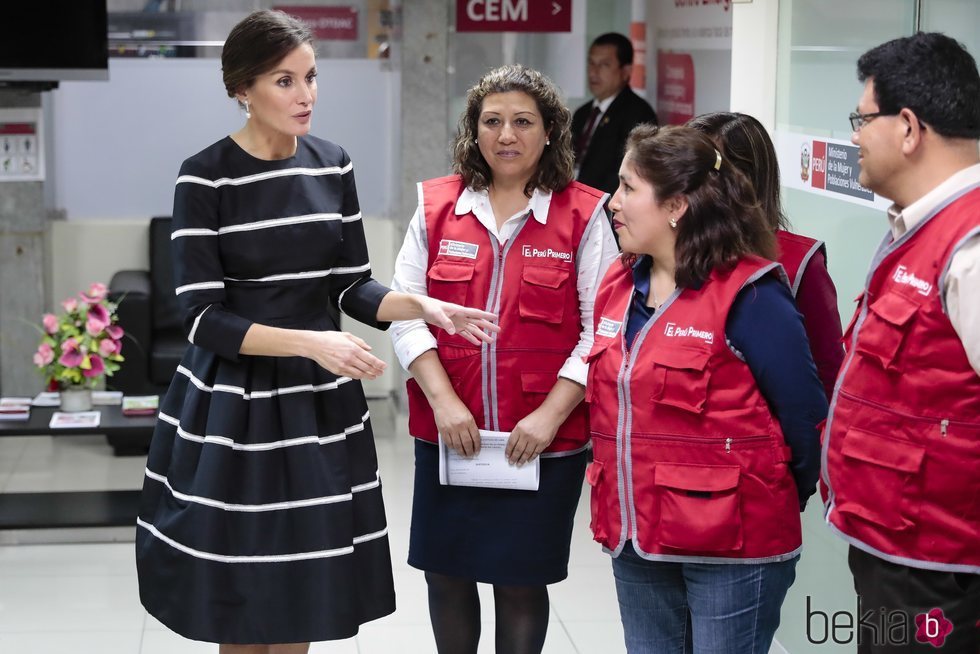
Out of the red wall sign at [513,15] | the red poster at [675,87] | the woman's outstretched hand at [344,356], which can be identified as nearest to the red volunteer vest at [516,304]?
the woman's outstretched hand at [344,356]

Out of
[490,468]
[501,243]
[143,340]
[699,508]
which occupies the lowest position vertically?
[143,340]

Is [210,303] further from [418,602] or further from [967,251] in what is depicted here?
[418,602]

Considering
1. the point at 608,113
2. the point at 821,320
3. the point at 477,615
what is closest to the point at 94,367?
the point at 477,615

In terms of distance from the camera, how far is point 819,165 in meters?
3.36

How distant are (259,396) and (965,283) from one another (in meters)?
1.44

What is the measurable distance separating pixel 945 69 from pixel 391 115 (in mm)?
5495

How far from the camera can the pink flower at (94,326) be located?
521 cm

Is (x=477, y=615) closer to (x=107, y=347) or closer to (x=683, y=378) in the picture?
(x=683, y=378)

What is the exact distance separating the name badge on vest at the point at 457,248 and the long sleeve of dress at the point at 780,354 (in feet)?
2.87

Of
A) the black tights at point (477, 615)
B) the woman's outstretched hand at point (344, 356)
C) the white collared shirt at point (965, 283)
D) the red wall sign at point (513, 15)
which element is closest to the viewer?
the white collared shirt at point (965, 283)

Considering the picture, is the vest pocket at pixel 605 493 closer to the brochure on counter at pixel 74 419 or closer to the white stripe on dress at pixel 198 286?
the white stripe on dress at pixel 198 286

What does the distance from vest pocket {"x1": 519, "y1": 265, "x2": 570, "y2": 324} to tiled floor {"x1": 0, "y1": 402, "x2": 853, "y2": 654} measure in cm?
106

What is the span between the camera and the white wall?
7273mm

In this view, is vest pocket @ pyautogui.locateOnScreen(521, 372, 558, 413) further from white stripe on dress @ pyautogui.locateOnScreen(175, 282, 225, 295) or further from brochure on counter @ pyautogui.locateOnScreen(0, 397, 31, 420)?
brochure on counter @ pyautogui.locateOnScreen(0, 397, 31, 420)
